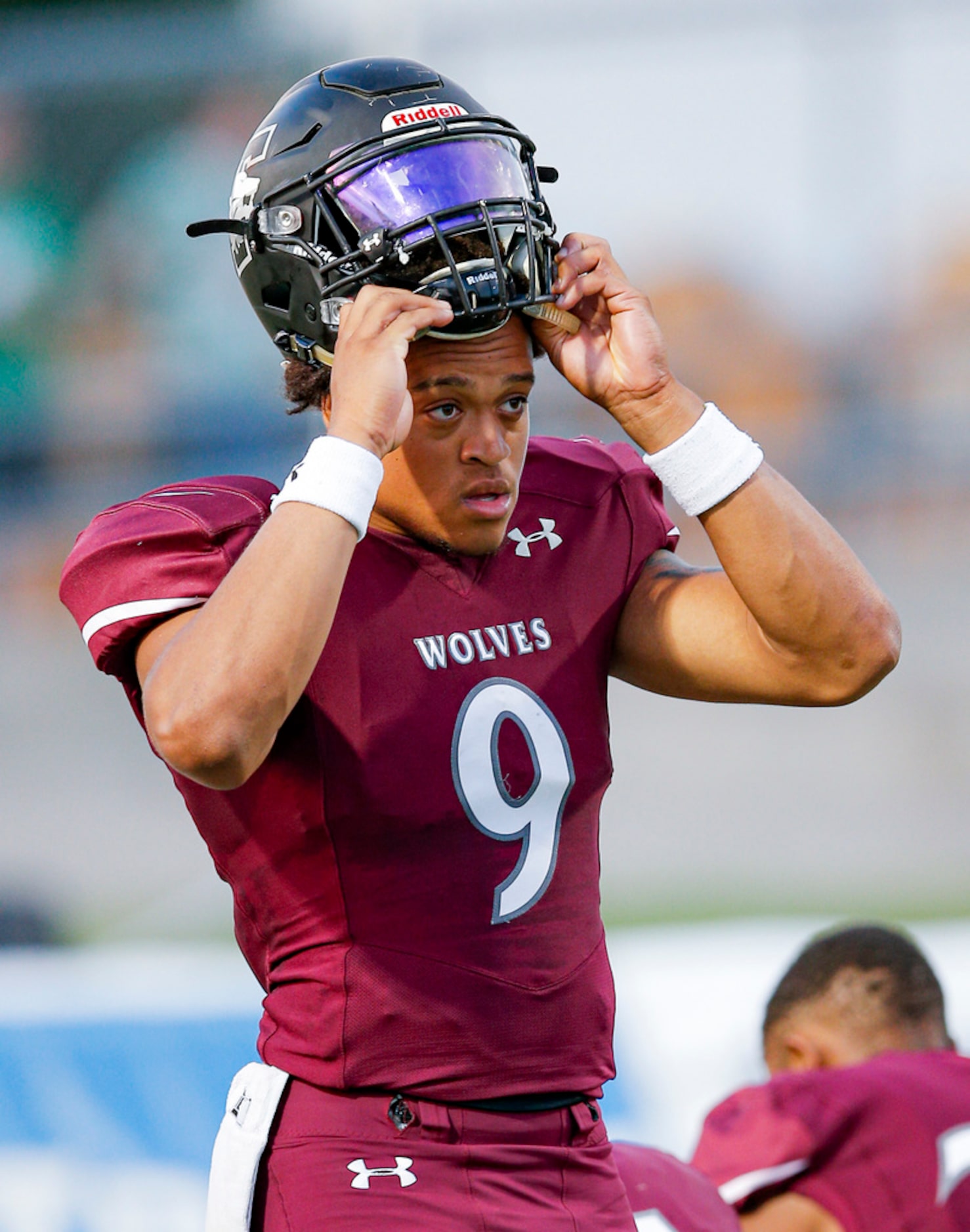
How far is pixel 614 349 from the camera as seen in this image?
2.06m

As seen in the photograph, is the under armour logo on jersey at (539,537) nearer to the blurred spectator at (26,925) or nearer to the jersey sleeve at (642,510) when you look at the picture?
the jersey sleeve at (642,510)

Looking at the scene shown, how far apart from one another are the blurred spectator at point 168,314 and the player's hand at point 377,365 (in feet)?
17.9

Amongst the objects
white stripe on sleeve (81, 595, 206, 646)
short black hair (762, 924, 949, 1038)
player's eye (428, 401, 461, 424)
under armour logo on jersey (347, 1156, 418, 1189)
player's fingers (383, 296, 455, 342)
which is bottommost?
under armour logo on jersey (347, 1156, 418, 1189)

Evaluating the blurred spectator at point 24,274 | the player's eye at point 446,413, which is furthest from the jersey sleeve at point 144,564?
the blurred spectator at point 24,274

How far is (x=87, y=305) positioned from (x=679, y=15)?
297 centimetres

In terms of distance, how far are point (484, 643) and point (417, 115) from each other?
61cm

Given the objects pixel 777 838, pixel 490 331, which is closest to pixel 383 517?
pixel 490 331

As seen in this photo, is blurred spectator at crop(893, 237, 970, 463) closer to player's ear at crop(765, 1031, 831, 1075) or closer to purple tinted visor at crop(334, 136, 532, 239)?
player's ear at crop(765, 1031, 831, 1075)

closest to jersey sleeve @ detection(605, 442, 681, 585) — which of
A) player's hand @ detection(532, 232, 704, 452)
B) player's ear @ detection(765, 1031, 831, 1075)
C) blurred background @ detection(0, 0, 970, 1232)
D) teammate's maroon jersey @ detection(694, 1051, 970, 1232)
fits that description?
player's hand @ detection(532, 232, 704, 452)

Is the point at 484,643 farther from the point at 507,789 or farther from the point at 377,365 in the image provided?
the point at 377,365

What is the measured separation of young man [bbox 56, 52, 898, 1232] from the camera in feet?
5.96

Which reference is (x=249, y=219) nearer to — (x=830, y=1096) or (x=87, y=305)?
(x=830, y=1096)

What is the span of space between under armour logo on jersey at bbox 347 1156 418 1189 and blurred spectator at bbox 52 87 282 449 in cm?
566

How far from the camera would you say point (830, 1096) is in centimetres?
254
